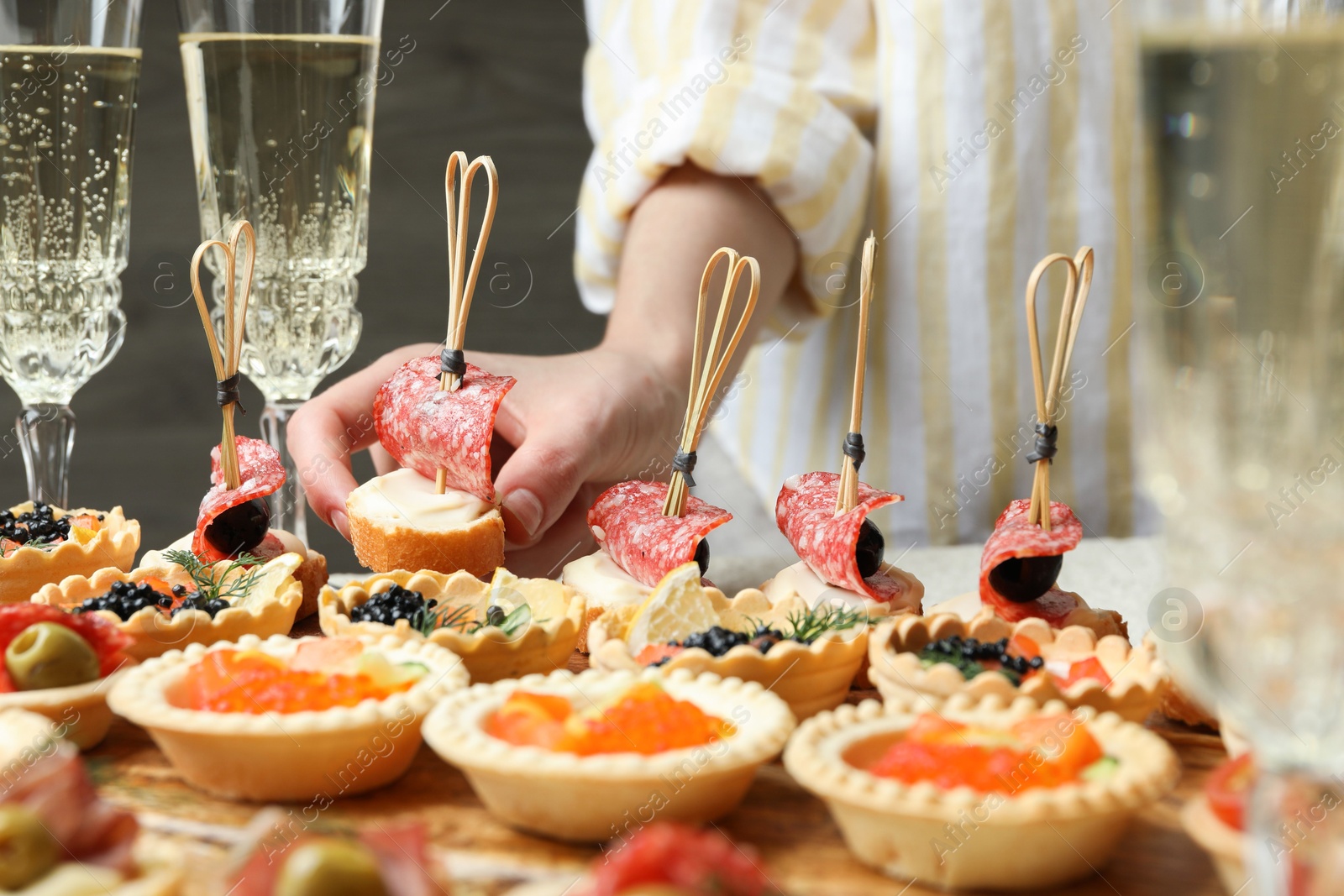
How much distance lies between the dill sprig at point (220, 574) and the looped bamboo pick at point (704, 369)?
34 centimetres

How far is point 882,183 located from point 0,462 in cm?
185

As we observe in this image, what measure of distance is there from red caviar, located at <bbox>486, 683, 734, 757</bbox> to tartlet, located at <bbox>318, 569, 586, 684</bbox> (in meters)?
0.12

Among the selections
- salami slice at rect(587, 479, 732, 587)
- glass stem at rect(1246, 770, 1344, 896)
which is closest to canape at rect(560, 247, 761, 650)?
salami slice at rect(587, 479, 732, 587)

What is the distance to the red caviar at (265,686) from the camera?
0.71 meters

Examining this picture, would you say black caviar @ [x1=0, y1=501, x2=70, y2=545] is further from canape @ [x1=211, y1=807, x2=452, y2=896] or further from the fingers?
canape @ [x1=211, y1=807, x2=452, y2=896]

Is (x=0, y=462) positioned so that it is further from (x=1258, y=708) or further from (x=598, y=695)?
(x=1258, y=708)

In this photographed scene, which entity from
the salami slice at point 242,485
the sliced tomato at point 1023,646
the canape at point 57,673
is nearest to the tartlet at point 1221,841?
the sliced tomato at point 1023,646

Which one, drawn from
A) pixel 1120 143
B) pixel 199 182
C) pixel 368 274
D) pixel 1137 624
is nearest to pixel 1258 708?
pixel 1137 624

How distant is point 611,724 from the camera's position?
0.67 m

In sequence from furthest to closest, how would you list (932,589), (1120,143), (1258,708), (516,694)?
(1120,143) < (932,589) < (516,694) < (1258,708)

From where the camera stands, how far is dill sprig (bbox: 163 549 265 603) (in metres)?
0.98

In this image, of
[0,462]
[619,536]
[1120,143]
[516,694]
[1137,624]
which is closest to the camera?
[516,694]

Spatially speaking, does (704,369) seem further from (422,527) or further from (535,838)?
(535,838)

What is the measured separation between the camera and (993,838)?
22.7 inches
